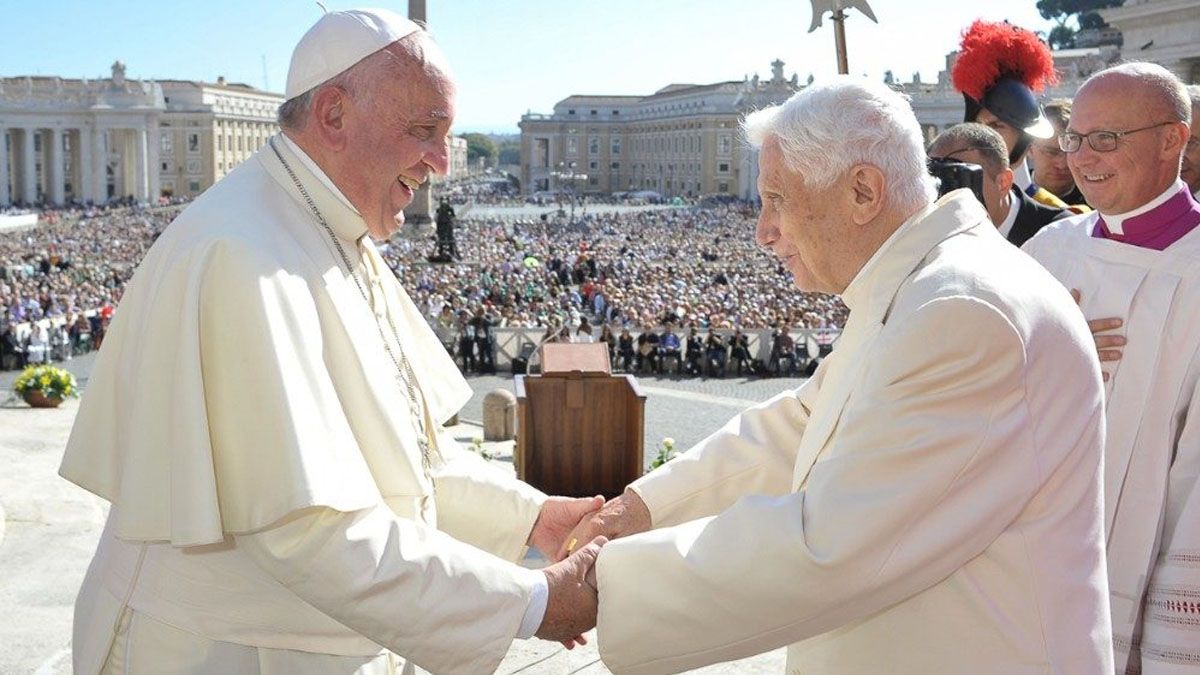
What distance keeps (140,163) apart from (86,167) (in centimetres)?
402

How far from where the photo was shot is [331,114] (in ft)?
7.73

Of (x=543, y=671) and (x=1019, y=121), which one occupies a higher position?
(x=1019, y=121)

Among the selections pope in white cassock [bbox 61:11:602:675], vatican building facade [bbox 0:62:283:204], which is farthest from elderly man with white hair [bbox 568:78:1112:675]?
vatican building facade [bbox 0:62:283:204]

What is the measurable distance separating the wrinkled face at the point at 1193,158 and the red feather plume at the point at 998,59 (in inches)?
28.6

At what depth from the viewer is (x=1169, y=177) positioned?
2924 millimetres

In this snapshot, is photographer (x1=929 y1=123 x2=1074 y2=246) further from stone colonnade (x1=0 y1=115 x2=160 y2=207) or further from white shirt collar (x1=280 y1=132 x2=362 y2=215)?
stone colonnade (x1=0 y1=115 x2=160 y2=207)

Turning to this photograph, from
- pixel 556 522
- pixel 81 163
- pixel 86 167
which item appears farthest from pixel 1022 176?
pixel 81 163

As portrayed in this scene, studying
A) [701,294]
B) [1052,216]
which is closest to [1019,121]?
[1052,216]

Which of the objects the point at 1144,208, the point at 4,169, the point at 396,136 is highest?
the point at 4,169

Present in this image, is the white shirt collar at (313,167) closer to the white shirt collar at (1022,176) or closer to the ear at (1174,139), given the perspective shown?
the ear at (1174,139)

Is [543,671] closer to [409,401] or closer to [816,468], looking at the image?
Answer: [409,401]

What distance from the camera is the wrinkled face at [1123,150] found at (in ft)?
9.45

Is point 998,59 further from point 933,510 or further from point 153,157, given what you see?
point 153,157

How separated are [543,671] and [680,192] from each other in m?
118
